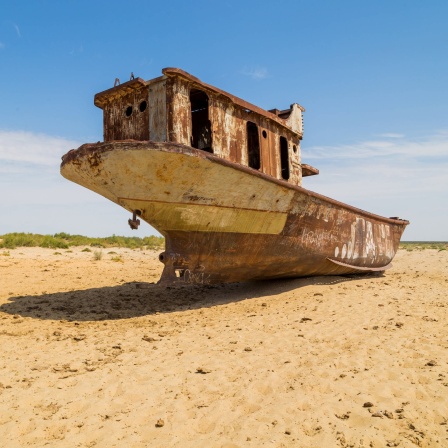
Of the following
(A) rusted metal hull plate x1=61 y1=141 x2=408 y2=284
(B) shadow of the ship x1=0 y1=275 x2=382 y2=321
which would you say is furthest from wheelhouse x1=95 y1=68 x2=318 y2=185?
(B) shadow of the ship x1=0 y1=275 x2=382 y2=321

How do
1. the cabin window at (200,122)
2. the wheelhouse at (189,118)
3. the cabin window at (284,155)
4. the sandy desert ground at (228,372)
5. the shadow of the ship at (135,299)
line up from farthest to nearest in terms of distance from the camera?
the cabin window at (284,155)
the cabin window at (200,122)
the shadow of the ship at (135,299)
the wheelhouse at (189,118)
the sandy desert ground at (228,372)

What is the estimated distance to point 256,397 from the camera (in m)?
2.79

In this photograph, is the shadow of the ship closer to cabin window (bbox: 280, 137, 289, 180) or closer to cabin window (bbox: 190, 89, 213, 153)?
cabin window (bbox: 280, 137, 289, 180)

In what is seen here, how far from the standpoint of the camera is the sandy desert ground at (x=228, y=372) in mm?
2340

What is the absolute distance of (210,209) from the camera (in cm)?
569

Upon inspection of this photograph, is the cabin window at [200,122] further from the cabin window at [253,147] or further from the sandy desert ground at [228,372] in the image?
the sandy desert ground at [228,372]

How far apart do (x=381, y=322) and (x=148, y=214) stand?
3395 millimetres

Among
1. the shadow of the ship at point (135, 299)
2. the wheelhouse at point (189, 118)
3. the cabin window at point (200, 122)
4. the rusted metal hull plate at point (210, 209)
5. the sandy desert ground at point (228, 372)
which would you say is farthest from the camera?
the cabin window at point (200, 122)

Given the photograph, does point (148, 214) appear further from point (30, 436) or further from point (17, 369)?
point (30, 436)

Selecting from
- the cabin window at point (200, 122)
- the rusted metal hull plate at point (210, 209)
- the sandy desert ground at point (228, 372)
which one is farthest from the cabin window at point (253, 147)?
the sandy desert ground at point (228, 372)

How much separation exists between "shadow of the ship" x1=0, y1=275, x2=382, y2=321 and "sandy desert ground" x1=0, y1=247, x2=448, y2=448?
0.20 ft

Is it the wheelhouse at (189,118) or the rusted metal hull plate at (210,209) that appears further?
the wheelhouse at (189,118)

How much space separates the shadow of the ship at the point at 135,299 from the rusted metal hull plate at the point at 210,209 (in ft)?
1.24

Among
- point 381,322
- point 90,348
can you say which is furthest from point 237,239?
point 90,348
